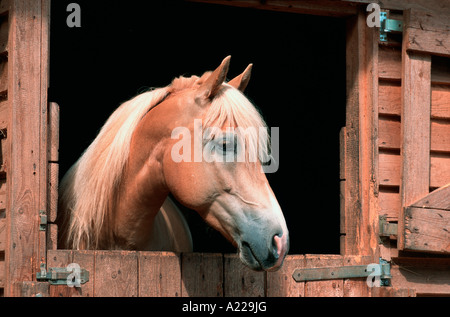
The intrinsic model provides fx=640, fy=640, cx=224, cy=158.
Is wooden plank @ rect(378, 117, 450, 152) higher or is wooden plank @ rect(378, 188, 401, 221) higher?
wooden plank @ rect(378, 117, 450, 152)

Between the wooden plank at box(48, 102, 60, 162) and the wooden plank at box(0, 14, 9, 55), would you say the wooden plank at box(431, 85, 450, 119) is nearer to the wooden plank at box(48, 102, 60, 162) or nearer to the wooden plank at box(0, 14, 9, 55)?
the wooden plank at box(48, 102, 60, 162)

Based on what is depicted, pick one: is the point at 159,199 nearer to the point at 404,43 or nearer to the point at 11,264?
the point at 11,264

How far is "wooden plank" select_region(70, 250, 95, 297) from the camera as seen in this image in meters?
3.13

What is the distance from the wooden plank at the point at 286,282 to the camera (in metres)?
3.53

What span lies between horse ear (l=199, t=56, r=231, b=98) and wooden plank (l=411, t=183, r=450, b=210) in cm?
132

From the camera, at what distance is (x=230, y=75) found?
6266 millimetres

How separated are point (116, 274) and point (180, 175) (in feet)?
1.96

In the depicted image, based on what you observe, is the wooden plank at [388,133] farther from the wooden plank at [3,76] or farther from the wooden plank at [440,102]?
the wooden plank at [3,76]

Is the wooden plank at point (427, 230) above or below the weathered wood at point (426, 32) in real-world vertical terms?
below

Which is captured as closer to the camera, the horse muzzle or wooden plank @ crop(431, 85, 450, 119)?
the horse muzzle

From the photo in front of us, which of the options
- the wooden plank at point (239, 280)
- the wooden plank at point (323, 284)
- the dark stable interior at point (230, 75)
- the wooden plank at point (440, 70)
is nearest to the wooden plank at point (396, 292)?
the wooden plank at point (323, 284)

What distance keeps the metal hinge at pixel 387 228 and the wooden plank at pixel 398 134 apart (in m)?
0.44

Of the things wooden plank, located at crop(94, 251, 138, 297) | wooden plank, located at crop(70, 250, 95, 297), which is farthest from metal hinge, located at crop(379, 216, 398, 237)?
wooden plank, located at crop(70, 250, 95, 297)

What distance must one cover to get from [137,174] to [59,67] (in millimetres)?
2934
